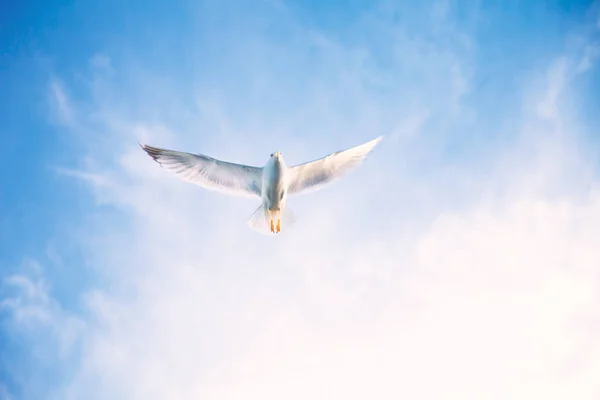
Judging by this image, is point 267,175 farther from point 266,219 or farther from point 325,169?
point 325,169

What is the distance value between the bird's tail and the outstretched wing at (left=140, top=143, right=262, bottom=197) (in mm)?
465

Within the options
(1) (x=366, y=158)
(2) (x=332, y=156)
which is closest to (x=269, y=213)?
(2) (x=332, y=156)

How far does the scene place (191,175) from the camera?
24.9 feet

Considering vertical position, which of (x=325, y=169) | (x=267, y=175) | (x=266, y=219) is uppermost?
(x=325, y=169)

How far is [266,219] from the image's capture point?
773 cm

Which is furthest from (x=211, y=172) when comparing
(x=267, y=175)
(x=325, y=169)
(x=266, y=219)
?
(x=325, y=169)

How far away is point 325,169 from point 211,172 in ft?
7.31

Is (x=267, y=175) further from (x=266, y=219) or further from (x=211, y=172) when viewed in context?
(x=211, y=172)

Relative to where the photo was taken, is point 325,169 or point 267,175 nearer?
point 267,175

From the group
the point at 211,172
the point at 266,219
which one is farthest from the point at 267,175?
the point at 211,172

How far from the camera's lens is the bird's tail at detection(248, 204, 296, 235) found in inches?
303

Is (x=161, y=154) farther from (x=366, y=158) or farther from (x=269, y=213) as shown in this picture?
(x=366, y=158)

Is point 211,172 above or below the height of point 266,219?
above

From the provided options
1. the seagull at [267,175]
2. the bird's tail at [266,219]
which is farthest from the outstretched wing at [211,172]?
the bird's tail at [266,219]
